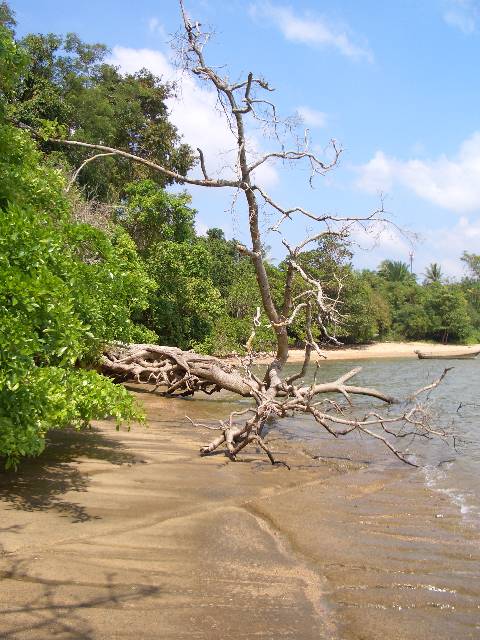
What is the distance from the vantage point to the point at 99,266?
7461 millimetres

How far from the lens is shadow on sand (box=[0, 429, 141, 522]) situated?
17.2 feet

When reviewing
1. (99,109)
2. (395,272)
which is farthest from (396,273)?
(99,109)

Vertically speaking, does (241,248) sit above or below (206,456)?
above

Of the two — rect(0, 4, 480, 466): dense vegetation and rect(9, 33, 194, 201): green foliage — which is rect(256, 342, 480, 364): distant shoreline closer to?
rect(0, 4, 480, 466): dense vegetation

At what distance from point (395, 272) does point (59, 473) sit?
207 ft

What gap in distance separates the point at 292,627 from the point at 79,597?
3.98 feet

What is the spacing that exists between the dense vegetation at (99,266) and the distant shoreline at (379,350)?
1.25 metres

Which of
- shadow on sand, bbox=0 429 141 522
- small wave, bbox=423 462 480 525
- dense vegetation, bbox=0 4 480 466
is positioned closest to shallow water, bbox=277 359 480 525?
small wave, bbox=423 462 480 525

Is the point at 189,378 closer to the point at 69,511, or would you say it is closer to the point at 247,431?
the point at 247,431

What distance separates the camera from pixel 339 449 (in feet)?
31.2

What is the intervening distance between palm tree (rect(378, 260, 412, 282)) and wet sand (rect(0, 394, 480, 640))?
6084 centimetres

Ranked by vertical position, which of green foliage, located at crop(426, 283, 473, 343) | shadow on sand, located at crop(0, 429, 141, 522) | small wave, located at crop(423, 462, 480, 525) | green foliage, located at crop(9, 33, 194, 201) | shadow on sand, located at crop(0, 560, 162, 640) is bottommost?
small wave, located at crop(423, 462, 480, 525)

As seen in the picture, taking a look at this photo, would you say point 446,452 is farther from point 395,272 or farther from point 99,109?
point 395,272

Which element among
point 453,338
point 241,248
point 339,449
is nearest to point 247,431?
point 339,449
